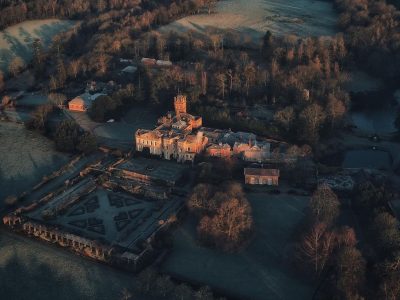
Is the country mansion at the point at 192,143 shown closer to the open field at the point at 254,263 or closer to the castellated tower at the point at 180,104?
the castellated tower at the point at 180,104

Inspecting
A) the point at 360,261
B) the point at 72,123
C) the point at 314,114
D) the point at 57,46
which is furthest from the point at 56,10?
the point at 360,261

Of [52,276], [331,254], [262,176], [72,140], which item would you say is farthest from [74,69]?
[331,254]

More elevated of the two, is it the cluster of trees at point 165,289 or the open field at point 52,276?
the cluster of trees at point 165,289

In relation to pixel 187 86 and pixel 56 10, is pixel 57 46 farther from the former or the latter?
pixel 187 86

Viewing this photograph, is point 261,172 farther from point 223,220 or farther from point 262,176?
point 223,220

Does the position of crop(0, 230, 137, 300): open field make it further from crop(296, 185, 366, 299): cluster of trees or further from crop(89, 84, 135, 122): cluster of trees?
crop(89, 84, 135, 122): cluster of trees

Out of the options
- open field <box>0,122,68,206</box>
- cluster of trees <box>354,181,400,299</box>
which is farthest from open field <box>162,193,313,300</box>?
open field <box>0,122,68,206</box>

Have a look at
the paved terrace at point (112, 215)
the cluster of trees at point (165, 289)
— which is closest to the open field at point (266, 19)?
the paved terrace at point (112, 215)
